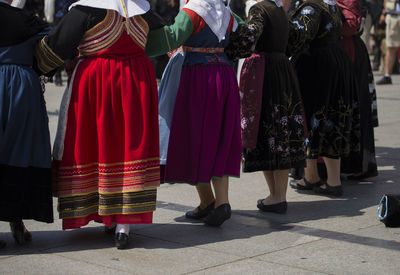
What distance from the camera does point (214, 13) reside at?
5020 mm

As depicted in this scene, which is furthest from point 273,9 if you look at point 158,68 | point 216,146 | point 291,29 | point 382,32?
point 382,32

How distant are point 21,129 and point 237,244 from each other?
4.73 ft

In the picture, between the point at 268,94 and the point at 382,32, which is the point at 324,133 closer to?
the point at 268,94

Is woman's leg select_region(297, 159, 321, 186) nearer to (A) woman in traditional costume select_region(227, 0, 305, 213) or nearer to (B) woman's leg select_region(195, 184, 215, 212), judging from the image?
(A) woman in traditional costume select_region(227, 0, 305, 213)

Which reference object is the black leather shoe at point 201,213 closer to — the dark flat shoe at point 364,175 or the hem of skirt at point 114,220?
the hem of skirt at point 114,220

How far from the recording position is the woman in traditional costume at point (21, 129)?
4484mm

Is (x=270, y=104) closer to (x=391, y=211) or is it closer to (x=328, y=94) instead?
(x=328, y=94)

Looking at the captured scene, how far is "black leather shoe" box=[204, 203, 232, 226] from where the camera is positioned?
5.06 m

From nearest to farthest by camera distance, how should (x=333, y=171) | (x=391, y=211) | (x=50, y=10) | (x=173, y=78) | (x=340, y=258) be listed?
(x=340, y=258)
(x=391, y=211)
(x=173, y=78)
(x=333, y=171)
(x=50, y=10)

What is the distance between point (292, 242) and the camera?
4707 millimetres

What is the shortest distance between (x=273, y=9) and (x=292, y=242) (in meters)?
1.66

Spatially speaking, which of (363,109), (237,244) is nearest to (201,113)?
(237,244)

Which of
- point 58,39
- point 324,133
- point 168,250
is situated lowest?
point 168,250

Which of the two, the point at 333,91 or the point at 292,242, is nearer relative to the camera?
the point at 292,242
